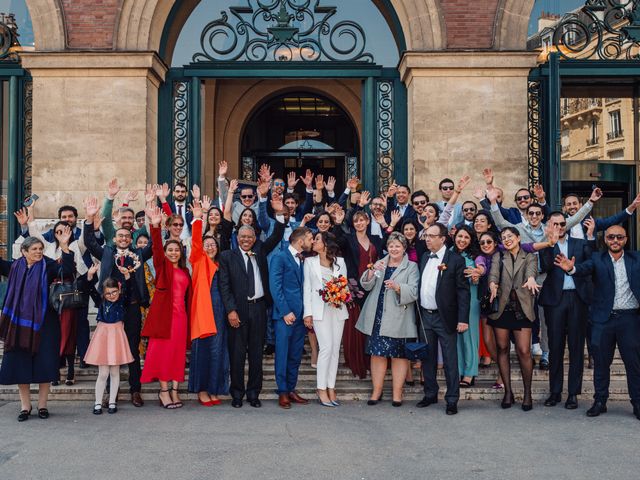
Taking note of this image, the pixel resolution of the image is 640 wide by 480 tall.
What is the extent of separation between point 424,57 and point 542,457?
7.18 meters

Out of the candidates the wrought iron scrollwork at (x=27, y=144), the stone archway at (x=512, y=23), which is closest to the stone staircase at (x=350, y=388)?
the wrought iron scrollwork at (x=27, y=144)

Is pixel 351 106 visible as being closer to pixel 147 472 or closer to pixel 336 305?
pixel 336 305

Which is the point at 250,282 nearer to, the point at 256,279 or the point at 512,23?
the point at 256,279

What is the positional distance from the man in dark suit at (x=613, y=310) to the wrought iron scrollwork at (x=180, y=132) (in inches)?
269

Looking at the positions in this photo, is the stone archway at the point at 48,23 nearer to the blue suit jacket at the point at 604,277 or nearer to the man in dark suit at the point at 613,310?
the man in dark suit at the point at 613,310

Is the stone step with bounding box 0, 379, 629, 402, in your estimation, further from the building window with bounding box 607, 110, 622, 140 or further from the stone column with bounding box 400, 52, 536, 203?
the building window with bounding box 607, 110, 622, 140

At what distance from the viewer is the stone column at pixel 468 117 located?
1133 centimetres

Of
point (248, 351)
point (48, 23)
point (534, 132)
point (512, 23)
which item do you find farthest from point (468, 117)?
point (48, 23)

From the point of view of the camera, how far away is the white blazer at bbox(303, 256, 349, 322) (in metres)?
7.96

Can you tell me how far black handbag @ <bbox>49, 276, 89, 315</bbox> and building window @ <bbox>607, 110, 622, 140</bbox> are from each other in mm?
10852

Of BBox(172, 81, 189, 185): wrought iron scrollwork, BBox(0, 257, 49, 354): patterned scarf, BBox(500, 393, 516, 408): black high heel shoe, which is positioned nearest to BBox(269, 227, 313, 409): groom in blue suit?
BBox(500, 393, 516, 408): black high heel shoe

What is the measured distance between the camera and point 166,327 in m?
7.74

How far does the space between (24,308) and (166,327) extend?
56.7 inches

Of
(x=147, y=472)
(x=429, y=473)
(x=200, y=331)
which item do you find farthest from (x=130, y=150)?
(x=429, y=473)
